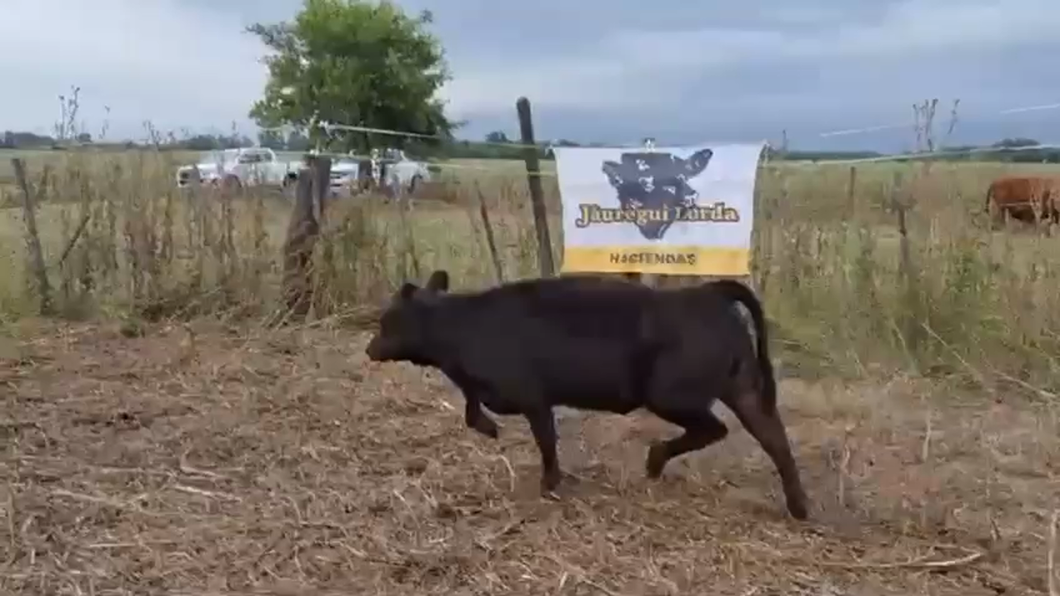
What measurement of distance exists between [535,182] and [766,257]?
74.1 inches

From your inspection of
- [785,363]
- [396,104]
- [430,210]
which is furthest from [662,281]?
[396,104]

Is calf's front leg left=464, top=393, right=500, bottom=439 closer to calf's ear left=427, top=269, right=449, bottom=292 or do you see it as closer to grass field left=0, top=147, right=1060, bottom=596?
grass field left=0, top=147, right=1060, bottom=596

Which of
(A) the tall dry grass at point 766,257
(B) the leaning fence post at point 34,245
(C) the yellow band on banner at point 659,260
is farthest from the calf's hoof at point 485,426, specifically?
(B) the leaning fence post at point 34,245

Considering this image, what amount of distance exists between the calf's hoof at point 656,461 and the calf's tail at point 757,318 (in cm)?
56

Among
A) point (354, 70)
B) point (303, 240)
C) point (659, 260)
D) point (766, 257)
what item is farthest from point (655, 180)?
point (354, 70)

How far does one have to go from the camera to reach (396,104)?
113ft

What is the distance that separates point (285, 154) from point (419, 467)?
16.6 ft

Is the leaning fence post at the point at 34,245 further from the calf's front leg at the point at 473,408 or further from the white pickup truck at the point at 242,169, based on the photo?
the calf's front leg at the point at 473,408

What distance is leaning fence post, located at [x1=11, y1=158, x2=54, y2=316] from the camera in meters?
10.2

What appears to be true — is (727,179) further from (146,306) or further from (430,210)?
(146,306)

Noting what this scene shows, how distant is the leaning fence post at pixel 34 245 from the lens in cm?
1019

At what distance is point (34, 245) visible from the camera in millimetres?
10164

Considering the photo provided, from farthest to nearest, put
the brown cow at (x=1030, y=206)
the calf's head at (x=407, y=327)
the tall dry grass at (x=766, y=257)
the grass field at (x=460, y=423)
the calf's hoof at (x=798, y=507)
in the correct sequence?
the brown cow at (x=1030, y=206) → the tall dry grass at (x=766, y=257) → the calf's head at (x=407, y=327) → the calf's hoof at (x=798, y=507) → the grass field at (x=460, y=423)

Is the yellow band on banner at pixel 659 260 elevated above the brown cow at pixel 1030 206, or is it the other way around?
the brown cow at pixel 1030 206
